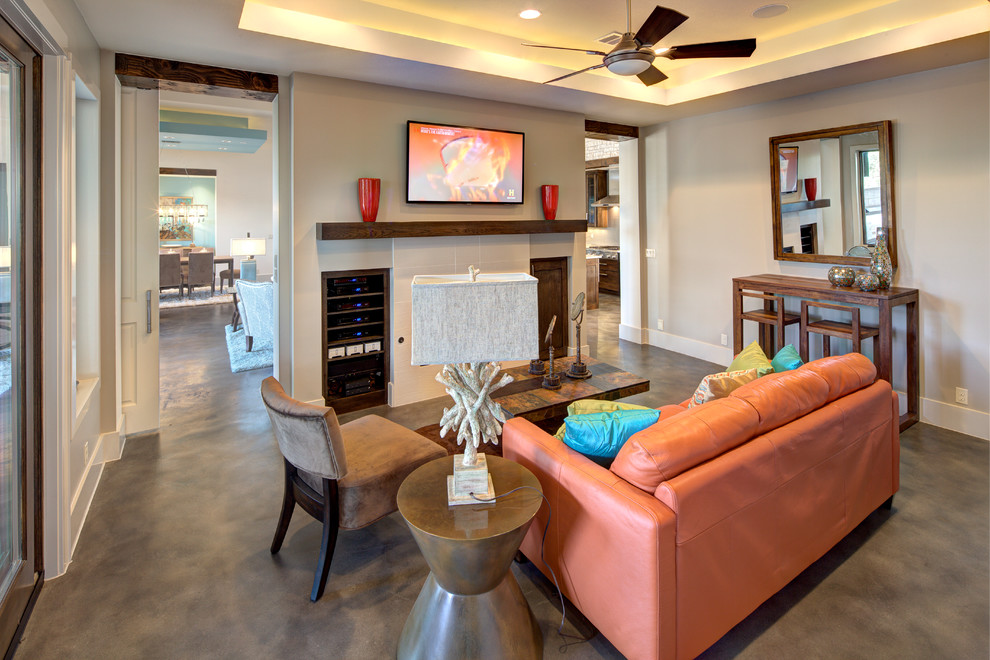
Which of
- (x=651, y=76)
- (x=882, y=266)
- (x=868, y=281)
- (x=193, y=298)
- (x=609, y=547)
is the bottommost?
(x=609, y=547)

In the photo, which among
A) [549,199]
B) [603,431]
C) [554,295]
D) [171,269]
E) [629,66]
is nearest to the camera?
[603,431]

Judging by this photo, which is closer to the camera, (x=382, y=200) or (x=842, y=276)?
(x=842, y=276)

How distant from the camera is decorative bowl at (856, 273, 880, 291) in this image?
392cm

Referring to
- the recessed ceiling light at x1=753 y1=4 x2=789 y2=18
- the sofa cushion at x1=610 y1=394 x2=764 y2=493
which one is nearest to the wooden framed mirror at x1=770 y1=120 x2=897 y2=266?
the recessed ceiling light at x1=753 y1=4 x2=789 y2=18

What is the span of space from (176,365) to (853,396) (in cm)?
602

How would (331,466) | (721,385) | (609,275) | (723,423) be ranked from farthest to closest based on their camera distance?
(609,275)
(721,385)
(331,466)
(723,423)

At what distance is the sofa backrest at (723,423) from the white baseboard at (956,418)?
2.29 meters

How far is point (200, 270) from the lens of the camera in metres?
10.1

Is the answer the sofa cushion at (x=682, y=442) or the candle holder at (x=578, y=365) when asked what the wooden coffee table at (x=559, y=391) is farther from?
the sofa cushion at (x=682, y=442)

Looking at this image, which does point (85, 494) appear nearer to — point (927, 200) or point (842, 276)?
point (842, 276)

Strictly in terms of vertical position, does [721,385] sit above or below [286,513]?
above

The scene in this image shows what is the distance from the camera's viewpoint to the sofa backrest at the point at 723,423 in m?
1.68

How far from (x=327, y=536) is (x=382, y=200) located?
2954 millimetres

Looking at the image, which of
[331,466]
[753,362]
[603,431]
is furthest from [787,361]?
[331,466]
